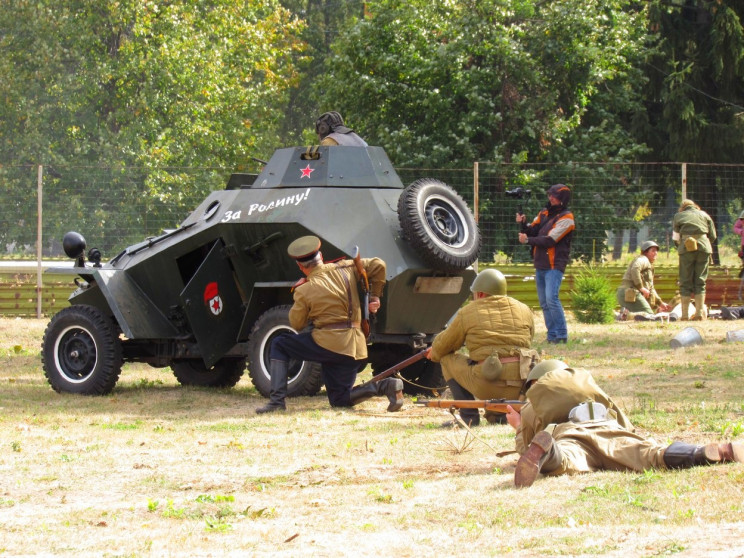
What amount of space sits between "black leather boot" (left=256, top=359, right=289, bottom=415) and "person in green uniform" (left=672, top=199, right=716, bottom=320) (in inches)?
405

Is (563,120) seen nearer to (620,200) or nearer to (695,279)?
(620,200)

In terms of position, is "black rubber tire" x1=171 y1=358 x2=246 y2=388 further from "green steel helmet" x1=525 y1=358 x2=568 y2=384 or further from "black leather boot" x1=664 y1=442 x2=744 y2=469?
"black leather boot" x1=664 y1=442 x2=744 y2=469

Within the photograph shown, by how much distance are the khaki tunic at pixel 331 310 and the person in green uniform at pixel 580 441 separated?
9.45ft

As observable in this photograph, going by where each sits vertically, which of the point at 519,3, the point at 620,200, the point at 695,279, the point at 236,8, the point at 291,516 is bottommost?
the point at 291,516

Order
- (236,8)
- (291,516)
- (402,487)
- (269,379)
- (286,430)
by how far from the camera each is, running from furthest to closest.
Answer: (236,8) → (269,379) → (286,430) → (402,487) → (291,516)

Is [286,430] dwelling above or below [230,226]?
below

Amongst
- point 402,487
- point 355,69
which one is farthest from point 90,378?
point 355,69

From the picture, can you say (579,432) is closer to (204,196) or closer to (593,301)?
(593,301)

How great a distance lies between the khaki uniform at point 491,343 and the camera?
9641 millimetres

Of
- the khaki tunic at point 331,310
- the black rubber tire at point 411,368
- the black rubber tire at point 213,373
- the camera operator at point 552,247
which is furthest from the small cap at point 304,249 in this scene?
the camera operator at point 552,247

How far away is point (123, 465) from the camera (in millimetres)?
8375

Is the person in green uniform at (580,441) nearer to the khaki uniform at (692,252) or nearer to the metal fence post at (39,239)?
the khaki uniform at (692,252)

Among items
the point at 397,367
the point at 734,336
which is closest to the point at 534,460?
the point at 397,367

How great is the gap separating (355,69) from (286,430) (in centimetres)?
1781
